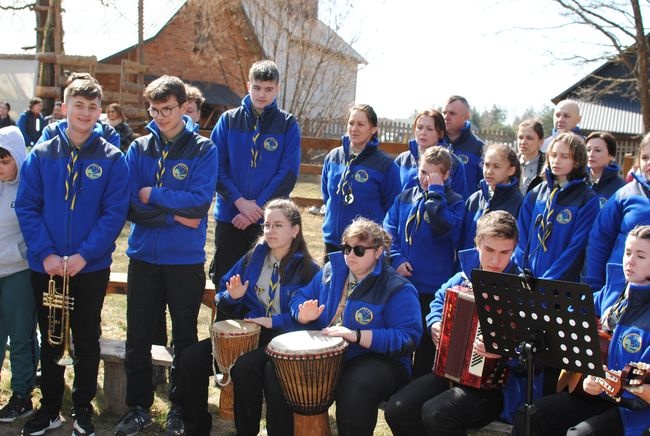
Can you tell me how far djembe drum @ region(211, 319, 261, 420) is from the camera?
4234 mm

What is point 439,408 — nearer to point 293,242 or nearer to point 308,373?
point 308,373

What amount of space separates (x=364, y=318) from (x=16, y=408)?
8.37ft

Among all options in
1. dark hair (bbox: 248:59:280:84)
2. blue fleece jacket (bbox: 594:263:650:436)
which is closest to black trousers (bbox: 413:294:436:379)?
A: blue fleece jacket (bbox: 594:263:650:436)

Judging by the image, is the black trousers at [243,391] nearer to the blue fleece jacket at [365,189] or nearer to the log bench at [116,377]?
the log bench at [116,377]

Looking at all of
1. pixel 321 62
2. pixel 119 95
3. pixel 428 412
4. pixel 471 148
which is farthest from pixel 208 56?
pixel 428 412

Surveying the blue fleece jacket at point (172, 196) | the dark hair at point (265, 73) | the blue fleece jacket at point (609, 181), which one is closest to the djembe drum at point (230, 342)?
the blue fleece jacket at point (172, 196)

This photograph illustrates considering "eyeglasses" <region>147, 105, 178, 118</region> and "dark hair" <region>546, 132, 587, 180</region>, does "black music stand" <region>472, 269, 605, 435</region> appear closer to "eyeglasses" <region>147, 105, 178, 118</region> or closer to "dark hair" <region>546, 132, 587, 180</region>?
"dark hair" <region>546, 132, 587, 180</region>

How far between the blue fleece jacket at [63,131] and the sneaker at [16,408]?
179cm

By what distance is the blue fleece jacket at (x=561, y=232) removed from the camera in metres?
4.49

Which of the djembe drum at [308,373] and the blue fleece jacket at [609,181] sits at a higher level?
the blue fleece jacket at [609,181]

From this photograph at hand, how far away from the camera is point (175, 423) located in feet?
15.0

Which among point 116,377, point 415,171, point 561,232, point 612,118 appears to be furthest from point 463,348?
point 612,118

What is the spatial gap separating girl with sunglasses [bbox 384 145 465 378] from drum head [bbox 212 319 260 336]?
1.14 m

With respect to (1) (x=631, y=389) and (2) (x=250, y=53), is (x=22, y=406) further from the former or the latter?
(2) (x=250, y=53)
